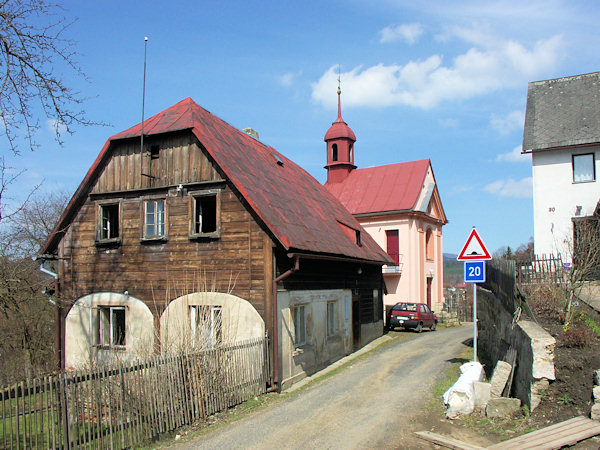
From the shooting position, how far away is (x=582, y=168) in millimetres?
24234

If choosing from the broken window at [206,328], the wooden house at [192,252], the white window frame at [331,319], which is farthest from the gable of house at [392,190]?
the broken window at [206,328]

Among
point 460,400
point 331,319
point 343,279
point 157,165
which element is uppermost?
point 157,165

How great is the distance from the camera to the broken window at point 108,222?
15.8 m

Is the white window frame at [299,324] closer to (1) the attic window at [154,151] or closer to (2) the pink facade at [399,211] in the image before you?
(1) the attic window at [154,151]

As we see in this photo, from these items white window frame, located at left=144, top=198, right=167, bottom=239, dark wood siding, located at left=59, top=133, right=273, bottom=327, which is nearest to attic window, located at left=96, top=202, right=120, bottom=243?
dark wood siding, located at left=59, top=133, right=273, bottom=327

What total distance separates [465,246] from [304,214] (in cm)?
589

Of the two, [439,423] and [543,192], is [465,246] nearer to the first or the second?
[439,423]

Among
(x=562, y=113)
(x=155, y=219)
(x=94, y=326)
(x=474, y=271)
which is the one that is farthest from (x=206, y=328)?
(x=562, y=113)

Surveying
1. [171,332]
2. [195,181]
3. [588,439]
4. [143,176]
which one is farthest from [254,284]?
[588,439]

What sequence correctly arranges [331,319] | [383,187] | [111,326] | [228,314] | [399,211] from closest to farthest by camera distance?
[228,314] < [111,326] < [331,319] < [399,211] < [383,187]

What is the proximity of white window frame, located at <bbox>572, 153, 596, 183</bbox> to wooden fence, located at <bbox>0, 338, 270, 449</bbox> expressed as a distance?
19.5m

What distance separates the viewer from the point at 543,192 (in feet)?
81.7

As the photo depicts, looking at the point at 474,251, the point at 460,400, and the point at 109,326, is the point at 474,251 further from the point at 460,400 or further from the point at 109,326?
the point at 109,326

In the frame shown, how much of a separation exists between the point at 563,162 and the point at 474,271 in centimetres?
1610
